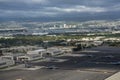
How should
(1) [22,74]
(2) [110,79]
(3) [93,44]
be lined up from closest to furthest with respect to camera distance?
(2) [110,79]
(1) [22,74]
(3) [93,44]

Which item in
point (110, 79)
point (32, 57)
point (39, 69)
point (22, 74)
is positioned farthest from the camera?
point (32, 57)

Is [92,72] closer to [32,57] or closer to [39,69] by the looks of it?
[39,69]

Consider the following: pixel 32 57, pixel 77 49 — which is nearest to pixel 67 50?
pixel 77 49

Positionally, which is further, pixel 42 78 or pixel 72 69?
pixel 72 69

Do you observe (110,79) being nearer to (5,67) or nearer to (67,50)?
(5,67)

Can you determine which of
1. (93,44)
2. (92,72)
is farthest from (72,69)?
(93,44)

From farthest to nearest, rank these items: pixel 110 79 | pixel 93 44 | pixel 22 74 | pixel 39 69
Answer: pixel 93 44, pixel 39 69, pixel 22 74, pixel 110 79

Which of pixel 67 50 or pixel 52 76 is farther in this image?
pixel 67 50

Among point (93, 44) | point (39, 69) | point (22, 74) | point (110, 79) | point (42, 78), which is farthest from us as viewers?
point (93, 44)
